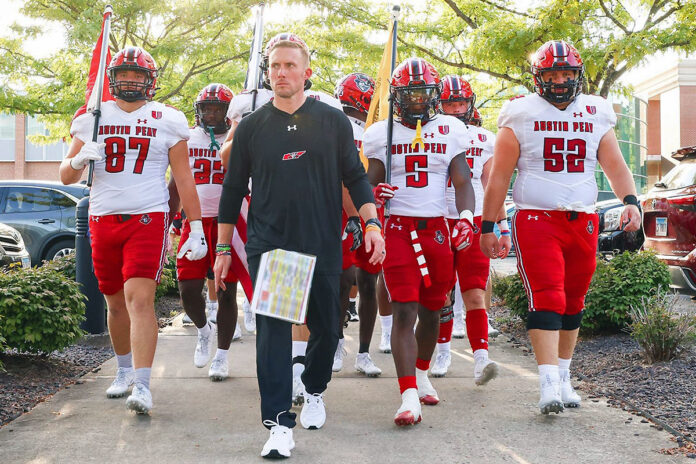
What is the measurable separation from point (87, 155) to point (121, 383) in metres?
1.58

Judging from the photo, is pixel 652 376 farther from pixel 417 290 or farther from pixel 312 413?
pixel 312 413

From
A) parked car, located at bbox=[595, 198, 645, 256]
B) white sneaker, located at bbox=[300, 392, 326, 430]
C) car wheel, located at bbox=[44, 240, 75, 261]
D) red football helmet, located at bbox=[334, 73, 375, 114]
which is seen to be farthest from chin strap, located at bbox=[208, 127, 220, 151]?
parked car, located at bbox=[595, 198, 645, 256]

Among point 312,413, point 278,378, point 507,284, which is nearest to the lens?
point 278,378

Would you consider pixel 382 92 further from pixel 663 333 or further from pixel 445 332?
pixel 663 333

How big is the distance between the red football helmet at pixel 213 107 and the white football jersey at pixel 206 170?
0.09m

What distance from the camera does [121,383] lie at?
5672mm

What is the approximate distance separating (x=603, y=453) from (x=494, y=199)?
179 centimetres

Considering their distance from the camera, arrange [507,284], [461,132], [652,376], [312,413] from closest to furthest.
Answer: [312,413] < [461,132] < [652,376] < [507,284]

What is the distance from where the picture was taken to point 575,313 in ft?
17.9

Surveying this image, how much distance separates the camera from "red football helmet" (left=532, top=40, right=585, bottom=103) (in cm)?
519

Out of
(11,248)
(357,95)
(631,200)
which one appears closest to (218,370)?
(357,95)

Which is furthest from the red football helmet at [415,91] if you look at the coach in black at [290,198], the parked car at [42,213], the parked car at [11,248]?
the parked car at [42,213]

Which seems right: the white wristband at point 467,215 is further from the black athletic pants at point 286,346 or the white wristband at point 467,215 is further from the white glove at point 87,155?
the white glove at point 87,155

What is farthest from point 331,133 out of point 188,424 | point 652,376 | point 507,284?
point 507,284
